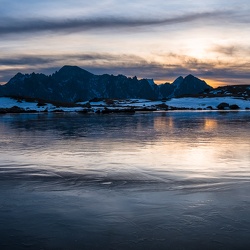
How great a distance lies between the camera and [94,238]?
27.2 ft

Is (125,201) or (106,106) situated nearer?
(125,201)

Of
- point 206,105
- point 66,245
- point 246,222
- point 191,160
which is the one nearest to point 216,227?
point 246,222

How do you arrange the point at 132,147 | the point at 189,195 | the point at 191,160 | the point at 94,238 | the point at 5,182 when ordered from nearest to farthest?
the point at 94,238 < the point at 189,195 < the point at 5,182 < the point at 191,160 < the point at 132,147

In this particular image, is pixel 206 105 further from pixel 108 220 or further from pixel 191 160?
pixel 108 220

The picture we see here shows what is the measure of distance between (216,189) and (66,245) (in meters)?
6.40

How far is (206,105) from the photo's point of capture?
540 feet

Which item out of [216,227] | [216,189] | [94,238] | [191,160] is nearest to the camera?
[94,238]

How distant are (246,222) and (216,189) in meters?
3.40

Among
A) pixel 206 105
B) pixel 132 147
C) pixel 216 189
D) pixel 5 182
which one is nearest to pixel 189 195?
pixel 216 189

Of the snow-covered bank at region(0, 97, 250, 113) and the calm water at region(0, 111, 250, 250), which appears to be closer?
the calm water at region(0, 111, 250, 250)

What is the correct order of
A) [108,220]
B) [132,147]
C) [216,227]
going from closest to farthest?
[216,227] < [108,220] < [132,147]

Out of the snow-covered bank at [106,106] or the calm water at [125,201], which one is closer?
the calm water at [125,201]

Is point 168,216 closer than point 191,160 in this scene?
Yes

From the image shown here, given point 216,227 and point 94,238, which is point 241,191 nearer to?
point 216,227
